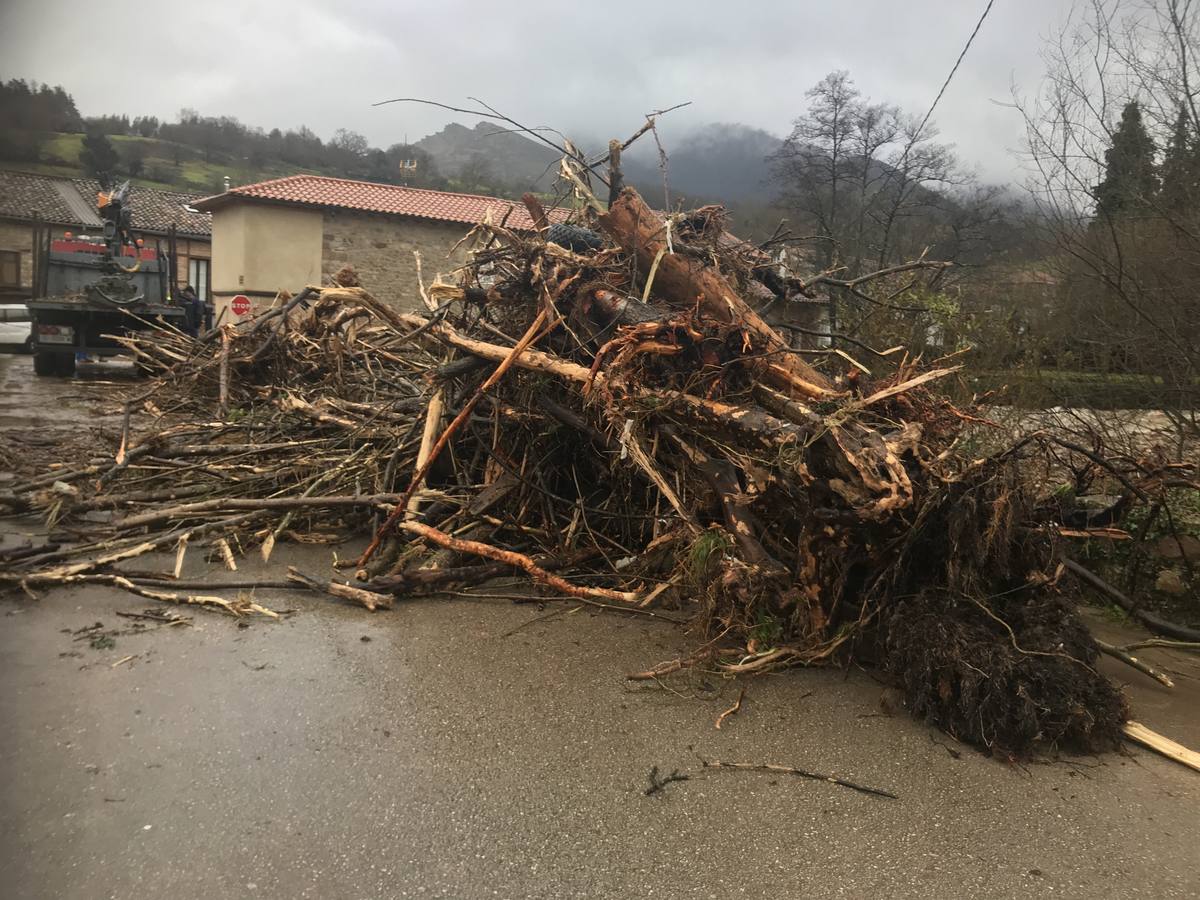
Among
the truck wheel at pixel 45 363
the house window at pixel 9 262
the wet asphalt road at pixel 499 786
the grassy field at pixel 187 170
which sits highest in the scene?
the grassy field at pixel 187 170

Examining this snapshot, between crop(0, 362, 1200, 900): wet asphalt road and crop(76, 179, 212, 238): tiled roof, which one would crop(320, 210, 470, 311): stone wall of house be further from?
crop(0, 362, 1200, 900): wet asphalt road

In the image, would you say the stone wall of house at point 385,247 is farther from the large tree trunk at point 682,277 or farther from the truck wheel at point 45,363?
the large tree trunk at point 682,277

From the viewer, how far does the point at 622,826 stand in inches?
121

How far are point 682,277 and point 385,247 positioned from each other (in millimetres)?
24621

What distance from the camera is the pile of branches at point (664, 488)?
407 centimetres

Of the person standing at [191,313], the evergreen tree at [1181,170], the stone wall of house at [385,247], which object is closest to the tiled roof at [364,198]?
the stone wall of house at [385,247]

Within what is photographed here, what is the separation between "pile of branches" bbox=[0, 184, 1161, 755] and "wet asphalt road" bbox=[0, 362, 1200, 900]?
1.18 ft

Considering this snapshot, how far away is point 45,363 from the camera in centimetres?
1844

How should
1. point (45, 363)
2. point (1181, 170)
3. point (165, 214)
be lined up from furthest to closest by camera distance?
point (165, 214)
point (45, 363)
point (1181, 170)

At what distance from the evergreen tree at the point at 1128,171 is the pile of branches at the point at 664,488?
2882 mm

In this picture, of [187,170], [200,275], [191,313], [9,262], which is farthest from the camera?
[187,170]

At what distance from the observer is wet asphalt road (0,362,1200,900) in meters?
2.78

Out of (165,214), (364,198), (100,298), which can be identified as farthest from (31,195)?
(165,214)

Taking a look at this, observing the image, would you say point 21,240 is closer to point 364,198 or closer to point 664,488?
point 664,488
